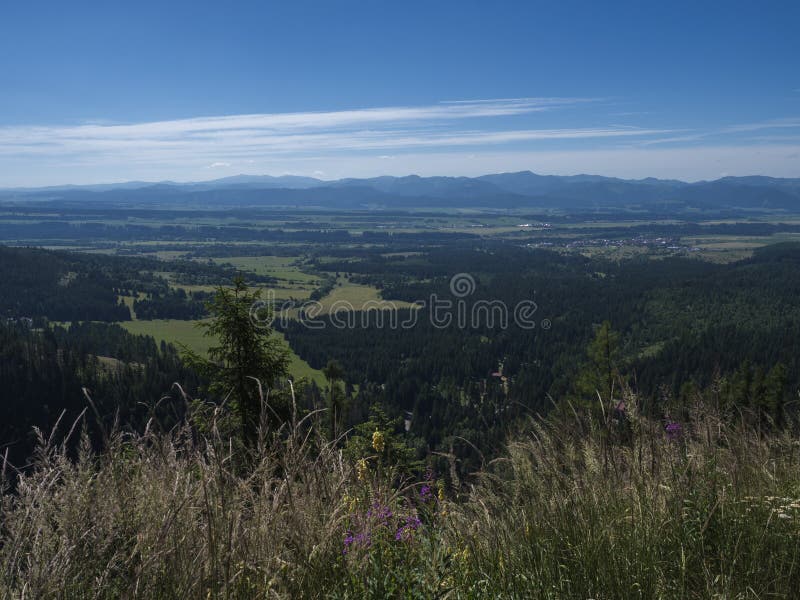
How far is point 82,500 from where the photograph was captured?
248 cm

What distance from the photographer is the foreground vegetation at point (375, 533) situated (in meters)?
2.28

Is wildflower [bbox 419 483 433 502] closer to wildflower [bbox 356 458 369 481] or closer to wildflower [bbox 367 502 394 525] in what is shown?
wildflower [bbox 356 458 369 481]

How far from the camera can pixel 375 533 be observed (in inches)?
108

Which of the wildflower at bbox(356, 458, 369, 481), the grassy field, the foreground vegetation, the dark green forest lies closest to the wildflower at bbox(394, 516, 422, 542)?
the foreground vegetation

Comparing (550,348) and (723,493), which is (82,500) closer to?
(723,493)

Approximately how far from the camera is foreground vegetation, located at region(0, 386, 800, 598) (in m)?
2.28

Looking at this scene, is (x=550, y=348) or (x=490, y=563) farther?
(x=550, y=348)

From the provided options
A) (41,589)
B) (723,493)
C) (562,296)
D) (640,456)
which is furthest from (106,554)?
(562,296)

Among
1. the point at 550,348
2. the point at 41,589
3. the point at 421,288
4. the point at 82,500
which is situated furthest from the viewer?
the point at 421,288

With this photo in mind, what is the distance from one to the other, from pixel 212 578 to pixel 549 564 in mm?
1463

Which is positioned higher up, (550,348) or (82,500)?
(82,500)

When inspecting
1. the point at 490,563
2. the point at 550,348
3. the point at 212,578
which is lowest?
the point at 550,348

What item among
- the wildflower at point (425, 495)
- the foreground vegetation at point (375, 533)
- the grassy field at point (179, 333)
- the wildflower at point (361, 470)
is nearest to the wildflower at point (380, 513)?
the foreground vegetation at point (375, 533)

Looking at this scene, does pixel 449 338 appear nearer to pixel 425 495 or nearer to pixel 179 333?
pixel 179 333
